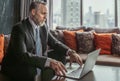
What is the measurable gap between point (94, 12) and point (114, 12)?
449mm

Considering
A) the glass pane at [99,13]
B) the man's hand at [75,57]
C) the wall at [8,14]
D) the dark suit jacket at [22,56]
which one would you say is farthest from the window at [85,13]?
the dark suit jacket at [22,56]

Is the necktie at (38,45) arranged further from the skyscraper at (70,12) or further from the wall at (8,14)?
the skyscraper at (70,12)

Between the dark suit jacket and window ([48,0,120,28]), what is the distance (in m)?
3.26

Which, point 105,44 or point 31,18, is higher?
point 31,18

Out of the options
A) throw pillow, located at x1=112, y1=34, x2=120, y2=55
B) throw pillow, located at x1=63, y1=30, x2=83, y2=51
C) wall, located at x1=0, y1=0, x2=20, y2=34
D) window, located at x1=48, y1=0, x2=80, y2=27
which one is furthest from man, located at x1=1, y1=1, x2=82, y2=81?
window, located at x1=48, y1=0, x2=80, y2=27

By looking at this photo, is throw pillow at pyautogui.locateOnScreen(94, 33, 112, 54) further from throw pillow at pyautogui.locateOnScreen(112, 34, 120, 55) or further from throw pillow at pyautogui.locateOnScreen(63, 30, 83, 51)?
throw pillow at pyautogui.locateOnScreen(63, 30, 83, 51)

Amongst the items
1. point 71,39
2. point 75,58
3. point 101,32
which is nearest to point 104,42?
point 101,32

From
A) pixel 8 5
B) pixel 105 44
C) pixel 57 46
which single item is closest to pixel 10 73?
pixel 57 46

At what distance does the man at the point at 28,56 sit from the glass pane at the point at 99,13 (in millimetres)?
3074

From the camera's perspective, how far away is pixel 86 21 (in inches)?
189

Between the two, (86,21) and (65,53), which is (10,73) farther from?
(86,21)

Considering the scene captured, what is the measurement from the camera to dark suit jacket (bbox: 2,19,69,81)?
136 cm

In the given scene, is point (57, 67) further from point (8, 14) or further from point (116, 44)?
point (8, 14)

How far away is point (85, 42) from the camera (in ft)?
12.4
